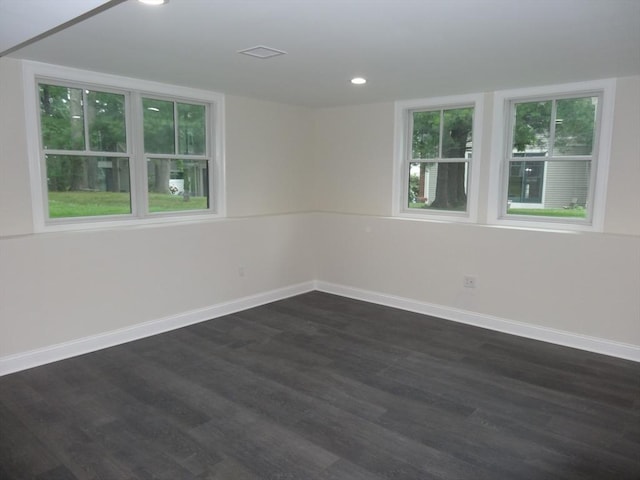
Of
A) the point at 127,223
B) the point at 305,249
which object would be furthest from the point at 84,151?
the point at 305,249

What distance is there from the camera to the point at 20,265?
3477mm

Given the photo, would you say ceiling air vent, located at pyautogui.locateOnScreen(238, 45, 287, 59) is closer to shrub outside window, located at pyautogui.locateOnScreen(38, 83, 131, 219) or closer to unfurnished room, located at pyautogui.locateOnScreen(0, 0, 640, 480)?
unfurnished room, located at pyautogui.locateOnScreen(0, 0, 640, 480)

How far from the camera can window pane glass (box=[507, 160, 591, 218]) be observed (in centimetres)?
425

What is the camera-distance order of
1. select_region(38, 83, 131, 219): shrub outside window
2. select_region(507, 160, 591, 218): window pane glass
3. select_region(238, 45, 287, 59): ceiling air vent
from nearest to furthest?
select_region(238, 45, 287, 59): ceiling air vent
select_region(38, 83, 131, 219): shrub outside window
select_region(507, 160, 591, 218): window pane glass

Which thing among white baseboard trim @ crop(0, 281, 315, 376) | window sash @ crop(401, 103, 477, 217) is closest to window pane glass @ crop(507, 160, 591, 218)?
window sash @ crop(401, 103, 477, 217)

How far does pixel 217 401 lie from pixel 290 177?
3.32 m

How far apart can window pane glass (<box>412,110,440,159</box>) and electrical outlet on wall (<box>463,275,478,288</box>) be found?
1.39 metres

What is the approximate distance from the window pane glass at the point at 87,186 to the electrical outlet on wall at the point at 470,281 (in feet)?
11.2

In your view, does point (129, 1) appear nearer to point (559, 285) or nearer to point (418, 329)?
point (418, 329)

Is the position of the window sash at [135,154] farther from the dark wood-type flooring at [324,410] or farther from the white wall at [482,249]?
the white wall at [482,249]

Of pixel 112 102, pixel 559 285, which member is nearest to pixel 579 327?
pixel 559 285

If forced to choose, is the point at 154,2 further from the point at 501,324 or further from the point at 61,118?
the point at 501,324

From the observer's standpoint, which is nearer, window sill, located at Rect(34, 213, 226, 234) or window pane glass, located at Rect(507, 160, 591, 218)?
window sill, located at Rect(34, 213, 226, 234)

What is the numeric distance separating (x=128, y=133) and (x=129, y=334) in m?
1.85
